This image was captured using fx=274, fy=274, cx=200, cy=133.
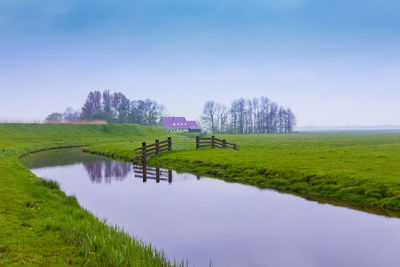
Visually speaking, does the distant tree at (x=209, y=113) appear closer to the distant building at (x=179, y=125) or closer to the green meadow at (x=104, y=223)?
the distant building at (x=179, y=125)

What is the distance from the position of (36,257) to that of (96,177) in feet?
53.1

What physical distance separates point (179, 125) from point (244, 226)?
367 ft

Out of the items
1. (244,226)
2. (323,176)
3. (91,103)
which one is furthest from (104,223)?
(91,103)

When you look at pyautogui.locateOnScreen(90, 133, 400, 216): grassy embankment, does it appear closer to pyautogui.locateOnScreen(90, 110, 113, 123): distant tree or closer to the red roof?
pyautogui.locateOnScreen(90, 110, 113, 123): distant tree

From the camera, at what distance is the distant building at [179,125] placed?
119938 mm

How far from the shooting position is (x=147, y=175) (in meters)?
22.7

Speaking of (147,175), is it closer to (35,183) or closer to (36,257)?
(35,183)

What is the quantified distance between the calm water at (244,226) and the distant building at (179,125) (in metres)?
102

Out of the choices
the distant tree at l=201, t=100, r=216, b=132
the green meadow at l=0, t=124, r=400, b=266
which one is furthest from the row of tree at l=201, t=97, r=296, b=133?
the green meadow at l=0, t=124, r=400, b=266

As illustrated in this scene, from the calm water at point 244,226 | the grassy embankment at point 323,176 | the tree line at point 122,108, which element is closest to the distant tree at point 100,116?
the tree line at point 122,108

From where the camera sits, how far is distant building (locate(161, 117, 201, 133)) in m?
120

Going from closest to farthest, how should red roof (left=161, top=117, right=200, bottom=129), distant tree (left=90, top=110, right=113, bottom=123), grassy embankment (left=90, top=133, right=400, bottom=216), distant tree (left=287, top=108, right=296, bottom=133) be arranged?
grassy embankment (left=90, top=133, right=400, bottom=216)
distant tree (left=90, top=110, right=113, bottom=123)
red roof (left=161, top=117, right=200, bottom=129)
distant tree (left=287, top=108, right=296, bottom=133)

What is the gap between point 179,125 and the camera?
398ft

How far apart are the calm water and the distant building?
10236 cm
